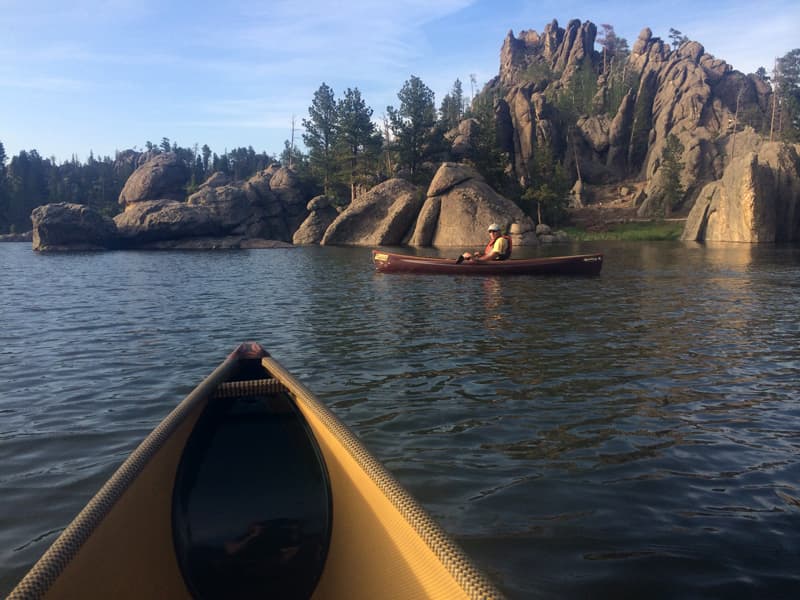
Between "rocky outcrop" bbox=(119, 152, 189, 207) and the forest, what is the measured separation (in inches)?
80.9

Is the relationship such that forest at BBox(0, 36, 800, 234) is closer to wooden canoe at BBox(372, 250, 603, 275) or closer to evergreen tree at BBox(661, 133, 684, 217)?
evergreen tree at BBox(661, 133, 684, 217)

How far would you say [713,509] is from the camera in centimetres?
409

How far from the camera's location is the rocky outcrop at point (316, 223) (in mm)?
55906

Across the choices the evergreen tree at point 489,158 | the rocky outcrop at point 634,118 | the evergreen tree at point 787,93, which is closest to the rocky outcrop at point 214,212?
the evergreen tree at point 489,158

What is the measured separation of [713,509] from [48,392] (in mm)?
7458

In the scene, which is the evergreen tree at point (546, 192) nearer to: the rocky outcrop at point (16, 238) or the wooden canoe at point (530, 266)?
the wooden canoe at point (530, 266)

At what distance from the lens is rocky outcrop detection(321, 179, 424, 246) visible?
48656mm

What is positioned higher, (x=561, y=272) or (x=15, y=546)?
(x=561, y=272)

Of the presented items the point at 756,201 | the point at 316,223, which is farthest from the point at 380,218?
the point at 756,201

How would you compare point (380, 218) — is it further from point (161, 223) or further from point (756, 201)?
point (756, 201)

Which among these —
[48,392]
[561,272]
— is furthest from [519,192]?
[48,392]

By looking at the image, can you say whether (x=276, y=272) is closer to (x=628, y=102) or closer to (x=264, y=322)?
(x=264, y=322)

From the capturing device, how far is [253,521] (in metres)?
3.22

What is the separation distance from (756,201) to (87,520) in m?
45.5
